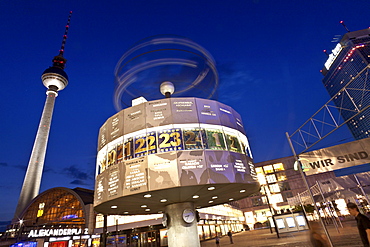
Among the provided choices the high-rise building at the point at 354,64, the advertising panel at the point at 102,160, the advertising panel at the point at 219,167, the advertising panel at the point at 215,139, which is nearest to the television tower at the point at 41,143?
the advertising panel at the point at 102,160

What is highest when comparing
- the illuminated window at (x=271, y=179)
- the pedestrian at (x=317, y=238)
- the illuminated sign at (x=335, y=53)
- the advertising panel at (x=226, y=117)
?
the illuminated sign at (x=335, y=53)

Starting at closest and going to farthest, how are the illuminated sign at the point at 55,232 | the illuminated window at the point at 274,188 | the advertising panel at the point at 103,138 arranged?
the advertising panel at the point at 103,138 → the illuminated sign at the point at 55,232 → the illuminated window at the point at 274,188

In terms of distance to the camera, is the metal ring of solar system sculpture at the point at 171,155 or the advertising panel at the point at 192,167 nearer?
the advertising panel at the point at 192,167

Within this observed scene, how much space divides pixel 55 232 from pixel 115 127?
123ft

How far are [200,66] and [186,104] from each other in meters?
6.93

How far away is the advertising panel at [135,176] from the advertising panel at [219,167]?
4494mm

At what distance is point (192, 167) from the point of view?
14602mm

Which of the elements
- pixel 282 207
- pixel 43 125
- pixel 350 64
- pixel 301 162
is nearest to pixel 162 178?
pixel 301 162

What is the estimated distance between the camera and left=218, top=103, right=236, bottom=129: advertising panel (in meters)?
17.8

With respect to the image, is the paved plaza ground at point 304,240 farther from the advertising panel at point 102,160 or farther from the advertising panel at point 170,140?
the advertising panel at point 102,160

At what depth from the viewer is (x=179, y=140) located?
15891mm

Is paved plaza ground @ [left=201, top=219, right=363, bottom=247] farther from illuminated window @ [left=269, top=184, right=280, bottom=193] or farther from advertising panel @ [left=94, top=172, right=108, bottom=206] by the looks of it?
illuminated window @ [left=269, top=184, right=280, bottom=193]

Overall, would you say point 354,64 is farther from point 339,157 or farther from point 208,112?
point 208,112

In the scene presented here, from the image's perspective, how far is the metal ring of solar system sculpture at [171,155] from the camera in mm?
14461
